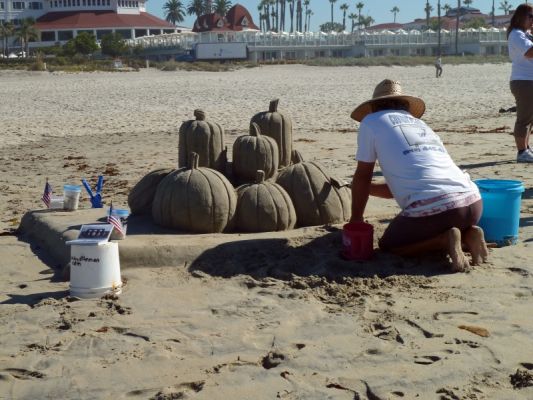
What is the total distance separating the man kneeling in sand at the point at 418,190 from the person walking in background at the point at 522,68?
13.1 ft

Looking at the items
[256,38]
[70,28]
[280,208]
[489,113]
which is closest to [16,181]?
[280,208]

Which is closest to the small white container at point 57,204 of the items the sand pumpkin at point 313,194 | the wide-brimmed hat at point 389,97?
the sand pumpkin at point 313,194

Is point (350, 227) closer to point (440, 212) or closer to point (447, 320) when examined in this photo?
point (440, 212)

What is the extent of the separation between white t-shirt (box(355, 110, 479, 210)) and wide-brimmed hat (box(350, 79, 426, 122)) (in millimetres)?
176

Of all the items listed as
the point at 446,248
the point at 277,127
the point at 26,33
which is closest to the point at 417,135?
the point at 446,248

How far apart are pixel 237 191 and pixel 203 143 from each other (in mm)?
698

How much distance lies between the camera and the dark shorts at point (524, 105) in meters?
9.45

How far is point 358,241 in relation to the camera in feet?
18.7

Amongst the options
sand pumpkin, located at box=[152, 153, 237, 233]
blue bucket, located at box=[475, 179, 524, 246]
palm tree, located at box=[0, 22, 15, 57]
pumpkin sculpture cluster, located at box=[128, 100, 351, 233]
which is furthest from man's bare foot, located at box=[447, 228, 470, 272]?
palm tree, located at box=[0, 22, 15, 57]

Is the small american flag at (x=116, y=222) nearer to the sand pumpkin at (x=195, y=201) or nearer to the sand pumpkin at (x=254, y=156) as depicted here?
the sand pumpkin at (x=195, y=201)

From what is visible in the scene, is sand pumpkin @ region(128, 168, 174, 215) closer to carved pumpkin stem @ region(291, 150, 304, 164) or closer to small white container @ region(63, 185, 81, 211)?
small white container @ region(63, 185, 81, 211)

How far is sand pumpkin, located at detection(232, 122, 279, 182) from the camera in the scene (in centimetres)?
689

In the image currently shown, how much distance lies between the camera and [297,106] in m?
21.7

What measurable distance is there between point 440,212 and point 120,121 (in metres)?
13.7
